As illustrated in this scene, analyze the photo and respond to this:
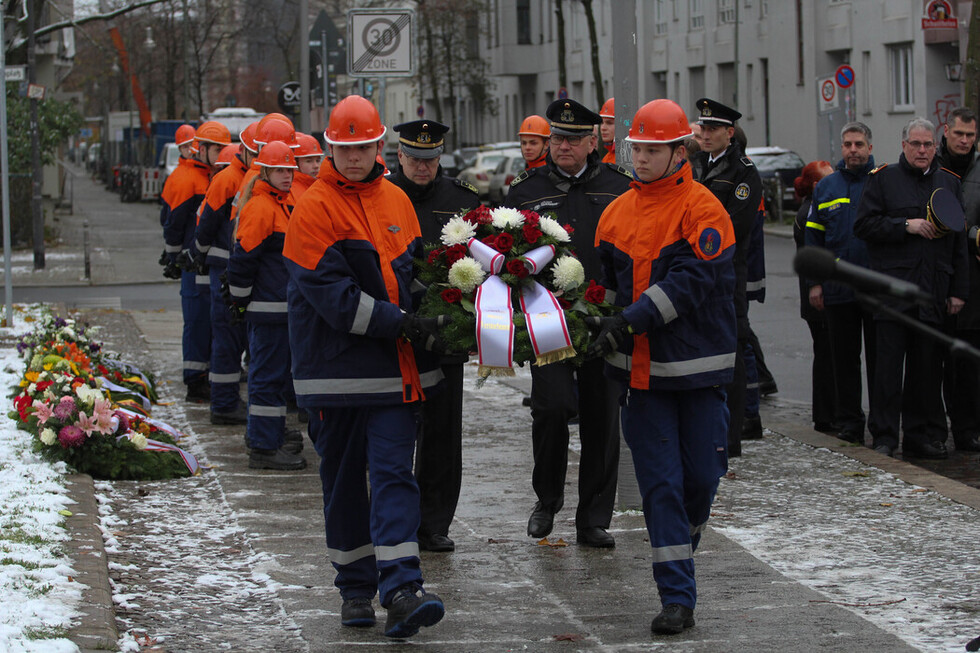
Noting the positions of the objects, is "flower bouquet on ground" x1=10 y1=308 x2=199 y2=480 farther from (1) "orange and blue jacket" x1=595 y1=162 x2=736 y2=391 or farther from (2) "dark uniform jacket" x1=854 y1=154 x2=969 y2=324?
(2) "dark uniform jacket" x1=854 y1=154 x2=969 y2=324

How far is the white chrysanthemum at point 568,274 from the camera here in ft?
20.3

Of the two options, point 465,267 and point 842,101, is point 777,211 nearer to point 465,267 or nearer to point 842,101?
point 842,101

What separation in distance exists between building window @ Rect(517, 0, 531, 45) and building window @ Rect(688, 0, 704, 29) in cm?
1749

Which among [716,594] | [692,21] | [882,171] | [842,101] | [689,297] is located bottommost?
[716,594]

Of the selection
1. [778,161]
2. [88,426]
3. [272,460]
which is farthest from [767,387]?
[778,161]

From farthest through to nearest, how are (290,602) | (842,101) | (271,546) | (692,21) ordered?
(692,21) → (842,101) → (271,546) → (290,602)

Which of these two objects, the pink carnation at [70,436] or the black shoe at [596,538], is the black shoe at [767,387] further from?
the pink carnation at [70,436]

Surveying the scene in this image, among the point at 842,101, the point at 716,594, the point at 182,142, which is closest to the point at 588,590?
the point at 716,594

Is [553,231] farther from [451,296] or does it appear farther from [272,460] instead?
[272,460]

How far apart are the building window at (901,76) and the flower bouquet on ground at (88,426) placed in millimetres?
32706

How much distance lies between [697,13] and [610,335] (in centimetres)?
5050

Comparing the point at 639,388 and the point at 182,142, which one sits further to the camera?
the point at 182,142

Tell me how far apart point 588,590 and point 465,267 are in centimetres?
154

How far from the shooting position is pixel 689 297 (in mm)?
5797
